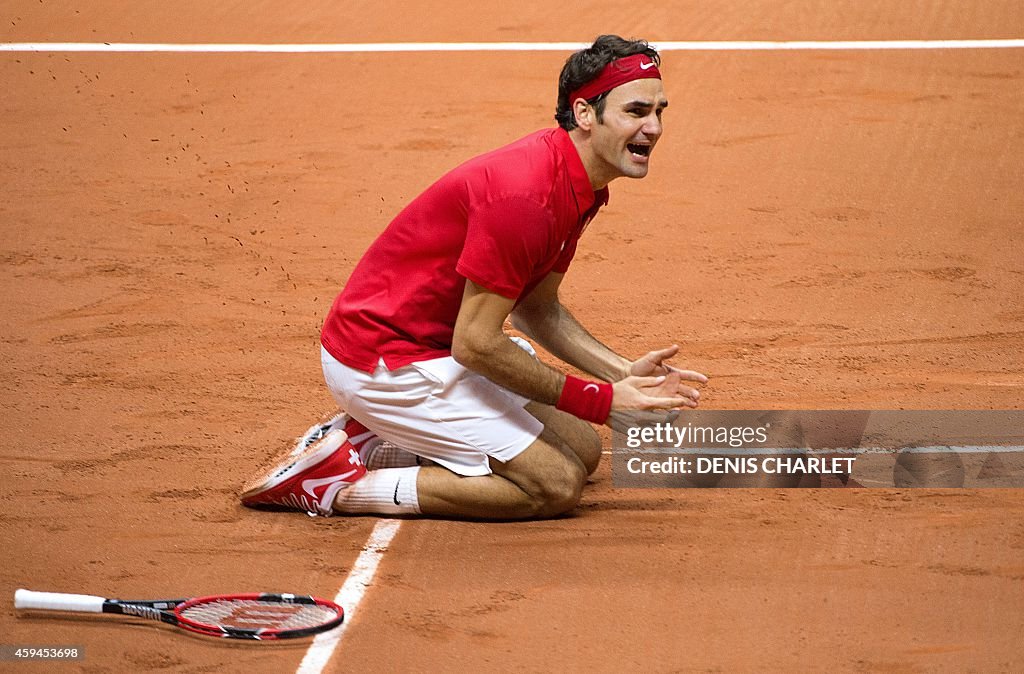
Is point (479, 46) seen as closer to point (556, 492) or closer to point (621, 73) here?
point (621, 73)

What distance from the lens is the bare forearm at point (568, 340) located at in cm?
486

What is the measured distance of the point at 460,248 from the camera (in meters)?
4.40

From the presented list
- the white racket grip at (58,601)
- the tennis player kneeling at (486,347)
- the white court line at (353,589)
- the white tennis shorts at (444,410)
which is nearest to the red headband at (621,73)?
the tennis player kneeling at (486,347)

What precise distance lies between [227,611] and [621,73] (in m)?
2.13

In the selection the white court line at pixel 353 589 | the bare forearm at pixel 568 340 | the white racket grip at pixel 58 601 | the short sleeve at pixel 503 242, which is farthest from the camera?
the bare forearm at pixel 568 340

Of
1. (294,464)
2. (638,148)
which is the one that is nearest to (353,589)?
(294,464)

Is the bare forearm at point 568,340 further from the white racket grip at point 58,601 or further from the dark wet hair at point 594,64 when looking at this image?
the white racket grip at point 58,601

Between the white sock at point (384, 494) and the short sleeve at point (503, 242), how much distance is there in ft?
2.80

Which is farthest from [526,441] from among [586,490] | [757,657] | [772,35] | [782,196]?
[772,35]

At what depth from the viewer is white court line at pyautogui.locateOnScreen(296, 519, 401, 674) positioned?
3787 millimetres

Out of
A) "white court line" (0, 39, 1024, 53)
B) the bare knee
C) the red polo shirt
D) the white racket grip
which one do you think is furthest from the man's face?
"white court line" (0, 39, 1024, 53)

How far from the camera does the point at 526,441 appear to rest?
4.58m

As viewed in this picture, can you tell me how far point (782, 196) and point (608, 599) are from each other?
434 cm

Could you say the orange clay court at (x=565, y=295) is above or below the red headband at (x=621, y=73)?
below
